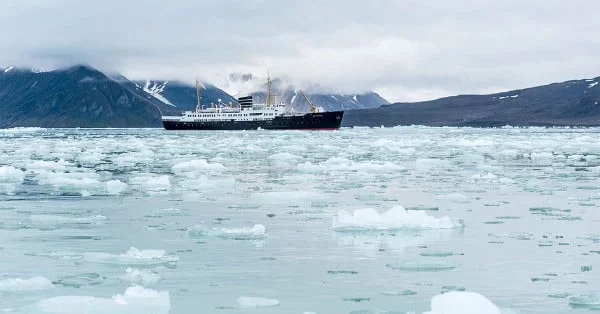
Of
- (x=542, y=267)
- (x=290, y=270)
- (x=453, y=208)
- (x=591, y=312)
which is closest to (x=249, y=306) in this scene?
(x=290, y=270)

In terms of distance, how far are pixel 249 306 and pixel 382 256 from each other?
284 cm

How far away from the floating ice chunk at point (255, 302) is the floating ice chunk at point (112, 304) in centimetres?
66

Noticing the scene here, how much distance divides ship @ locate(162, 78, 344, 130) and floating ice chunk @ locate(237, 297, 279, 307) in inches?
3813

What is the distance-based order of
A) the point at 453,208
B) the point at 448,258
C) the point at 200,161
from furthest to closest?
the point at 200,161 < the point at 453,208 < the point at 448,258

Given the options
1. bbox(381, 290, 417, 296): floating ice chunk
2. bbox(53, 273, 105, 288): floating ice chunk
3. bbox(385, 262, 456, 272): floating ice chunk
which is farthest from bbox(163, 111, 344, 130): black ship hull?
bbox(381, 290, 417, 296): floating ice chunk

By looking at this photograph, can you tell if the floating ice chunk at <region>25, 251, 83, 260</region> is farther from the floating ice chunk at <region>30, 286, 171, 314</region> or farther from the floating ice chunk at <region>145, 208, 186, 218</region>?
the floating ice chunk at <region>145, 208, 186, 218</region>

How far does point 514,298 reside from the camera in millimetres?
7445

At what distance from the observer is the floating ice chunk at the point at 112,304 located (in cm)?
680

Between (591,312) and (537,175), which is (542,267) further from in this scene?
(537,175)

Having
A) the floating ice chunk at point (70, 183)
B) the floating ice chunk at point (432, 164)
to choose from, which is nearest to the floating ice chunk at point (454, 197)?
the floating ice chunk at point (70, 183)

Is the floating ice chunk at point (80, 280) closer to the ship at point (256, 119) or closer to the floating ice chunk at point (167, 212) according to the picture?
the floating ice chunk at point (167, 212)

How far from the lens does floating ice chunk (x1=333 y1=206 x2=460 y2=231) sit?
11328 millimetres

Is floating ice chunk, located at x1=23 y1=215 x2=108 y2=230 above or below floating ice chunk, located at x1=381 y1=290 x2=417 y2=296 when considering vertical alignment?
above

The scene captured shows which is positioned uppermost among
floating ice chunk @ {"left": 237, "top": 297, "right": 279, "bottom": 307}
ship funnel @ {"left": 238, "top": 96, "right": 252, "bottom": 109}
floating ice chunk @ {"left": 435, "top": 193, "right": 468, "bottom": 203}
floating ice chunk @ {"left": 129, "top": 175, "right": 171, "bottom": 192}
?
ship funnel @ {"left": 238, "top": 96, "right": 252, "bottom": 109}
